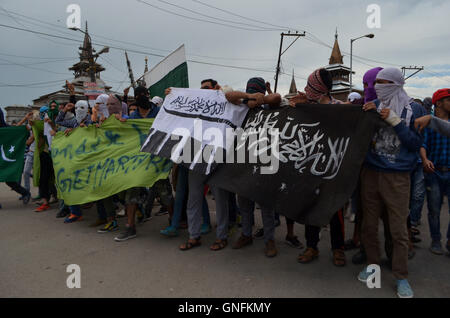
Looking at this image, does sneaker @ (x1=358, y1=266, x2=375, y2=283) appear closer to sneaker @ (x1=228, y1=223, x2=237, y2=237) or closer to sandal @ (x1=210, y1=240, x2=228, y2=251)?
sandal @ (x1=210, y1=240, x2=228, y2=251)

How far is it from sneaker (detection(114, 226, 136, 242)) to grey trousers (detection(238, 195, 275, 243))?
1.63 meters

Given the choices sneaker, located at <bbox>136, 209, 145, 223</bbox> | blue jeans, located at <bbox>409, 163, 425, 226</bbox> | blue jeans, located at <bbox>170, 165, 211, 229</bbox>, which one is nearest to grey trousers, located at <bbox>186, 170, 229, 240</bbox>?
blue jeans, located at <bbox>170, 165, 211, 229</bbox>

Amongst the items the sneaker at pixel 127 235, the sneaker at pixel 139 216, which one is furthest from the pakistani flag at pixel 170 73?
the sneaker at pixel 127 235

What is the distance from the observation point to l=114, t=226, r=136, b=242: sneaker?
411 centimetres

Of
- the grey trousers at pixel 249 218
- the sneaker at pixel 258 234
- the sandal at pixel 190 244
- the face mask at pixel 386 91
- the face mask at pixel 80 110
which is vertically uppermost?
the face mask at pixel 80 110

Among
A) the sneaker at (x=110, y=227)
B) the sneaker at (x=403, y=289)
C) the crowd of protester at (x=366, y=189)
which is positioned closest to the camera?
the sneaker at (x=403, y=289)

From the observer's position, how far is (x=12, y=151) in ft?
20.7

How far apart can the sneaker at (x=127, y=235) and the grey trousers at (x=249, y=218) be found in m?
1.63

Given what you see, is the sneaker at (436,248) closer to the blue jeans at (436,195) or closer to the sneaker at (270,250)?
the blue jeans at (436,195)

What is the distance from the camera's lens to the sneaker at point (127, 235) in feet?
13.5

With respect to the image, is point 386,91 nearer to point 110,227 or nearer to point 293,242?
point 293,242

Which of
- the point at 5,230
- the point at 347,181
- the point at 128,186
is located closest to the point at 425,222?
the point at 347,181

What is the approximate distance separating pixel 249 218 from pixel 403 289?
1.79 metres
